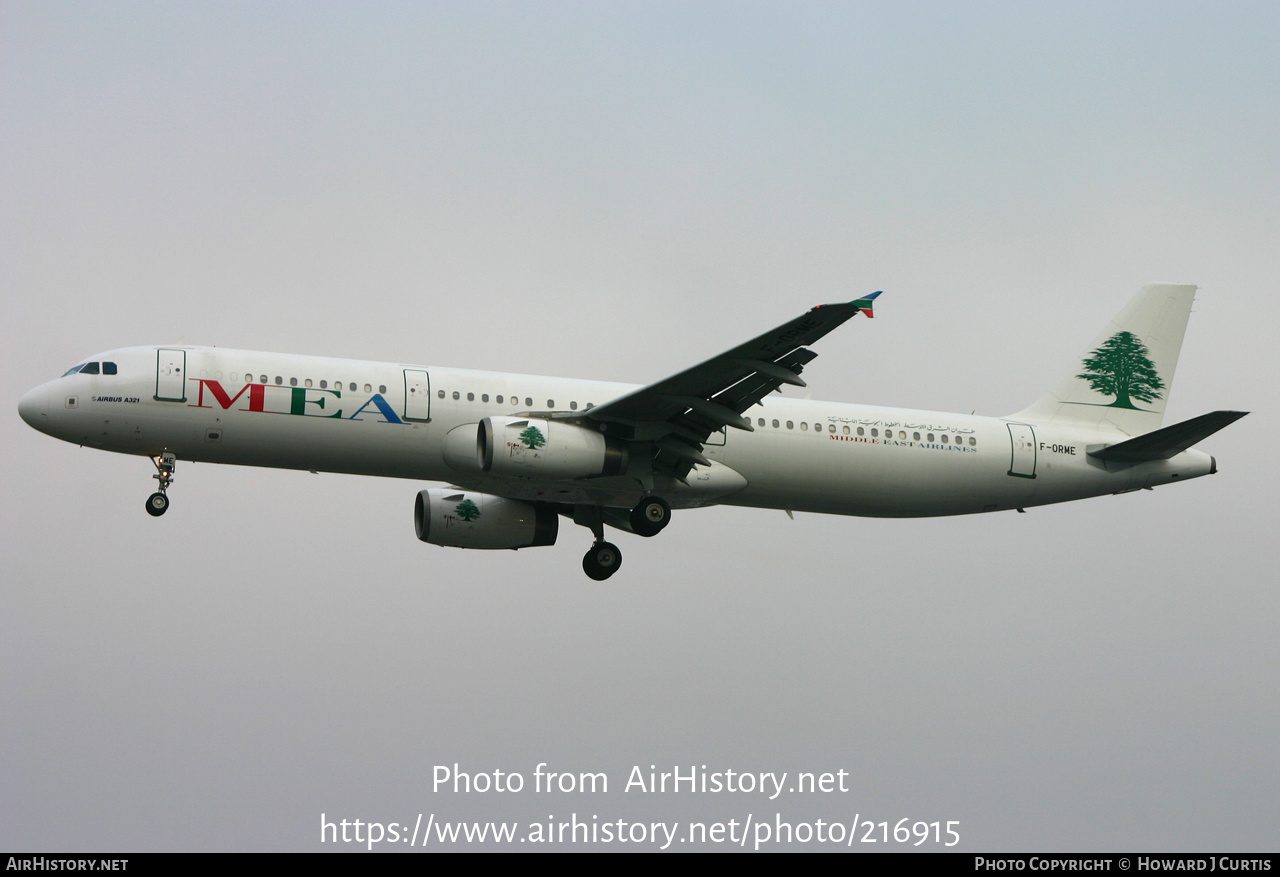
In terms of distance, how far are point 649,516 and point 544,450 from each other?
11.4 feet

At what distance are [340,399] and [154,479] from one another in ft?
14.7

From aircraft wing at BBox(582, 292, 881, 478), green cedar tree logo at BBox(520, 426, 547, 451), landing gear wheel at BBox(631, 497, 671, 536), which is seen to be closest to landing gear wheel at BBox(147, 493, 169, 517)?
green cedar tree logo at BBox(520, 426, 547, 451)

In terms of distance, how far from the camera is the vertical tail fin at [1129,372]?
116 feet

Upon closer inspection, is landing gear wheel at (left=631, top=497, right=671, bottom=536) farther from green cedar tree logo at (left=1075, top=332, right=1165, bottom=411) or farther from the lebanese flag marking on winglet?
green cedar tree logo at (left=1075, top=332, right=1165, bottom=411)

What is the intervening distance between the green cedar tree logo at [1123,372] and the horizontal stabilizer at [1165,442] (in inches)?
95.1

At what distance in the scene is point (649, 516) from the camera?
31188mm

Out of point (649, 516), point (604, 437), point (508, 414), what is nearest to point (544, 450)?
point (604, 437)

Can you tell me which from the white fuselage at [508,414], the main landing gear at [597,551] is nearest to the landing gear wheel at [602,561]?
the main landing gear at [597,551]

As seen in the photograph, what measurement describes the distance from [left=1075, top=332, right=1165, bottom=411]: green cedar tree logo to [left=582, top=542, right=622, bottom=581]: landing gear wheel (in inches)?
518

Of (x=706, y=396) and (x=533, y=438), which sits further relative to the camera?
(x=706, y=396)

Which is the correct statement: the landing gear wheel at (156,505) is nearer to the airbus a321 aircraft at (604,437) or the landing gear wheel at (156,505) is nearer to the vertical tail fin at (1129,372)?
the airbus a321 aircraft at (604,437)

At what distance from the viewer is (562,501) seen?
32.1 m

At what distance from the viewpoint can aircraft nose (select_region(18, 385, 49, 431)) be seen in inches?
1146

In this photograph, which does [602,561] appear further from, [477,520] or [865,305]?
[865,305]
